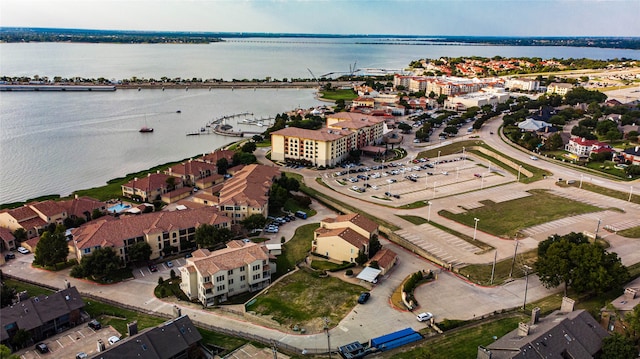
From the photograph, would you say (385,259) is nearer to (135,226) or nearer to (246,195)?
(246,195)

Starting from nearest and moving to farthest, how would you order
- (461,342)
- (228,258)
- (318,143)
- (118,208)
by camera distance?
(461,342), (228,258), (118,208), (318,143)

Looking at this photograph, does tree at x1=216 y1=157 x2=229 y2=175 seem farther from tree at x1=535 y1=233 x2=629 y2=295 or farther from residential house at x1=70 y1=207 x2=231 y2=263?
tree at x1=535 y1=233 x2=629 y2=295

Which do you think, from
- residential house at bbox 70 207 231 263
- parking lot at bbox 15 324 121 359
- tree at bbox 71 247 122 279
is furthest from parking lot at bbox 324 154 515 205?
parking lot at bbox 15 324 121 359

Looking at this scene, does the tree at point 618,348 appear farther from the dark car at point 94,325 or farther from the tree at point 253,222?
the dark car at point 94,325

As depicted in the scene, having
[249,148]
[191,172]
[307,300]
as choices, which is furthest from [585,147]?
[191,172]

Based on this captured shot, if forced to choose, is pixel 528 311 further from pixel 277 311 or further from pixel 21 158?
pixel 21 158

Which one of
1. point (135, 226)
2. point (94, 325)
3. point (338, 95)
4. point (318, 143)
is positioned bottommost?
point (94, 325)

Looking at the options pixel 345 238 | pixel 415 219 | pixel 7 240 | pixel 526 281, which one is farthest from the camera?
pixel 415 219
